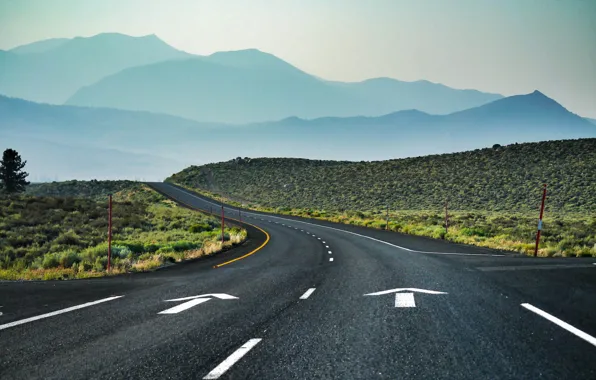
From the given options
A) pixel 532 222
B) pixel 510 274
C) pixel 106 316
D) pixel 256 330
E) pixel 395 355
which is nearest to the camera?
pixel 395 355

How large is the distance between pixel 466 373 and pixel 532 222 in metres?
42.3

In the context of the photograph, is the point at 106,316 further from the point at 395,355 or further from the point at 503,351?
the point at 503,351

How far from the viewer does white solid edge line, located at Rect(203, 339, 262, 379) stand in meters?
4.87

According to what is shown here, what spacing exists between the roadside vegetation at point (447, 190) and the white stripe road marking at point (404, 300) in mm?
19555

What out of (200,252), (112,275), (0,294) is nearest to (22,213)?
(200,252)

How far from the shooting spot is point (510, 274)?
1359 cm

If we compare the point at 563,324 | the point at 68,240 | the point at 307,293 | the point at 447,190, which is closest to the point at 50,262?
the point at 68,240

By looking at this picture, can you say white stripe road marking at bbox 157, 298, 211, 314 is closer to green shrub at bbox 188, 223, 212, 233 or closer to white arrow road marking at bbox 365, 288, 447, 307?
white arrow road marking at bbox 365, 288, 447, 307

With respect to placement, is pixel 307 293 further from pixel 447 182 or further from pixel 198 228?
pixel 447 182

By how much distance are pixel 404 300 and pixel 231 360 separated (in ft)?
16.1

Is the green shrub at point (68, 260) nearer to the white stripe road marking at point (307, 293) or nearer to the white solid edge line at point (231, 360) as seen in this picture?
the white stripe road marking at point (307, 293)

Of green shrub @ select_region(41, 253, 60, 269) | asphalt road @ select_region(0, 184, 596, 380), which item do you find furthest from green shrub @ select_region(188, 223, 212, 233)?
asphalt road @ select_region(0, 184, 596, 380)

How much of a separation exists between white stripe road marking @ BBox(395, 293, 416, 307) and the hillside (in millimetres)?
51921

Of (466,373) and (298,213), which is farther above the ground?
(466,373)
